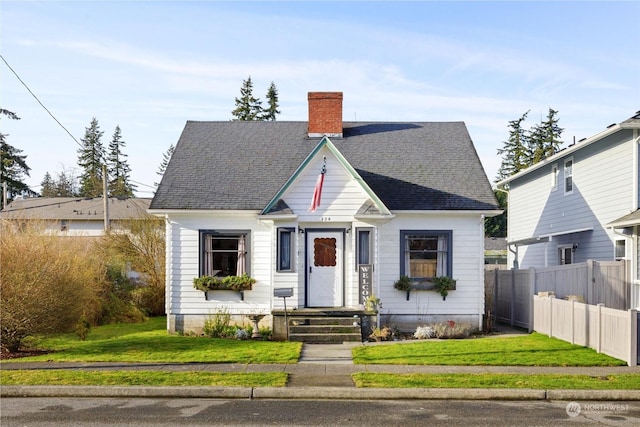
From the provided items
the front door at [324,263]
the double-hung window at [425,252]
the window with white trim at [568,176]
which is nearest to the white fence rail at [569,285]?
the double-hung window at [425,252]

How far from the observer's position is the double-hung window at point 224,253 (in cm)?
1984

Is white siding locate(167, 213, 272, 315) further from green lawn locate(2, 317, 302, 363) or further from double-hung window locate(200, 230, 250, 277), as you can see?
green lawn locate(2, 317, 302, 363)

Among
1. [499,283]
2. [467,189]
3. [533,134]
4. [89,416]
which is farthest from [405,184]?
[533,134]

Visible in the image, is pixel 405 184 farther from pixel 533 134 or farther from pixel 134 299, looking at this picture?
pixel 533 134

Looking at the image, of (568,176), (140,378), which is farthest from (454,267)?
(140,378)

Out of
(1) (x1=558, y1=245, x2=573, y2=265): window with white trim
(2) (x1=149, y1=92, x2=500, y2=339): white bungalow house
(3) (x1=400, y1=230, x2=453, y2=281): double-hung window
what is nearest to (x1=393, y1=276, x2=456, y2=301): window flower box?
(2) (x1=149, y1=92, x2=500, y2=339): white bungalow house

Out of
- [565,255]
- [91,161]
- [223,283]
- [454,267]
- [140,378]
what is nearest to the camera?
[140,378]

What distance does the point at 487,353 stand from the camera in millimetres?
15242

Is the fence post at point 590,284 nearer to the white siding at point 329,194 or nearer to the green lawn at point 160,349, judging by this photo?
the white siding at point 329,194

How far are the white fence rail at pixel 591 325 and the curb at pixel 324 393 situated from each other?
2870 millimetres

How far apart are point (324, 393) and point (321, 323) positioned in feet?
23.4

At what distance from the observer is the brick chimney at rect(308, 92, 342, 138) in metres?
22.9
